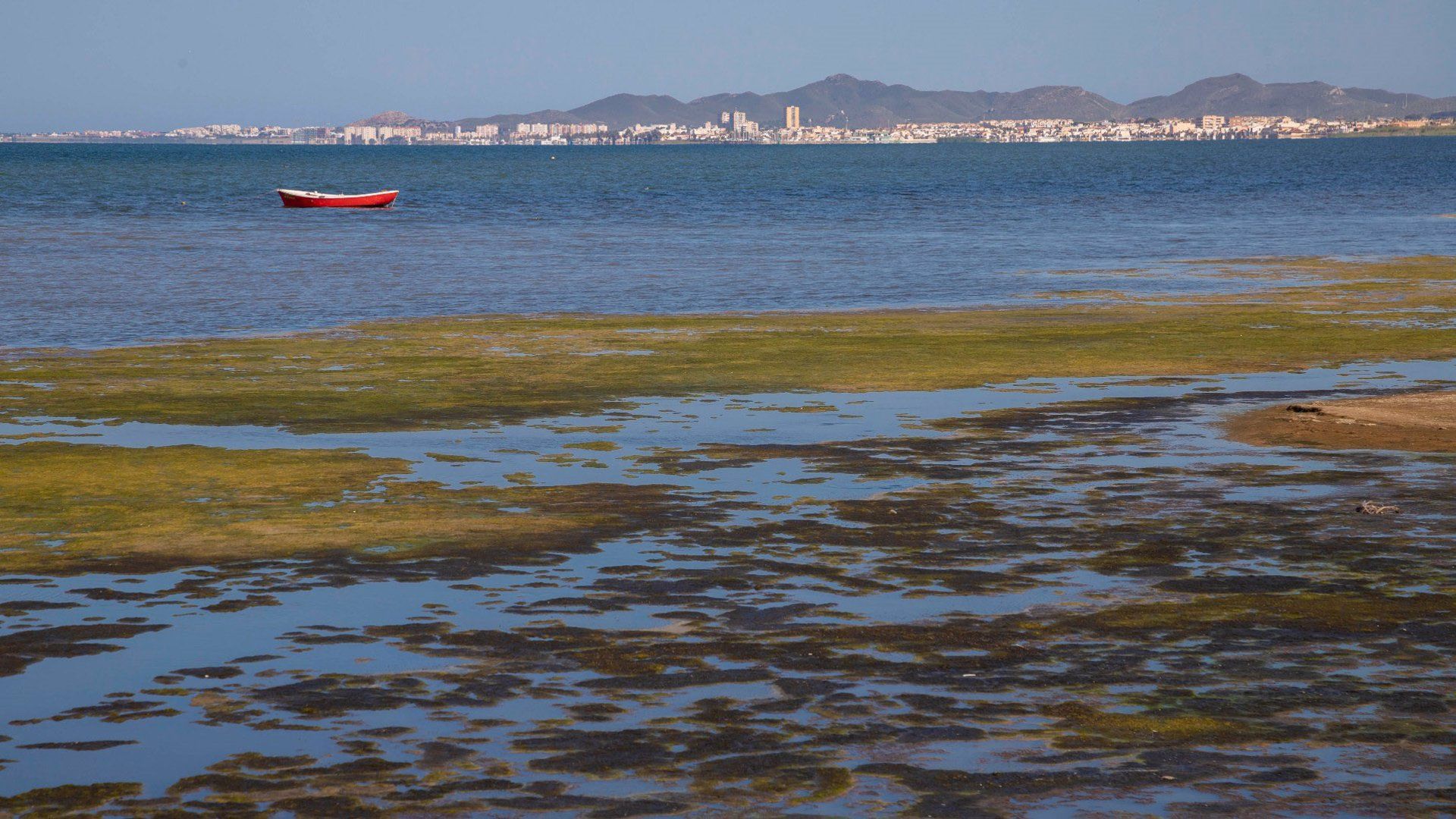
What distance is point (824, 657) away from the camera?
10266 millimetres

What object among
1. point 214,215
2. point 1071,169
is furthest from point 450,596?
point 1071,169

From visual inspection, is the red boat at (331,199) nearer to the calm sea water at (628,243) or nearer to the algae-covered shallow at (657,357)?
the calm sea water at (628,243)

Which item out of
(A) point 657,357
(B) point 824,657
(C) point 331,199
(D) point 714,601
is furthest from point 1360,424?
(C) point 331,199

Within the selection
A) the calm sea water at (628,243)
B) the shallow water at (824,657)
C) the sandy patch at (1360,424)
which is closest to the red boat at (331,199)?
the calm sea water at (628,243)

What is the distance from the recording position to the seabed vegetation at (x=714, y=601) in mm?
8344

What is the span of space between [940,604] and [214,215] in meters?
75.2

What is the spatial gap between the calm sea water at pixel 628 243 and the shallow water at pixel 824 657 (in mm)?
18133

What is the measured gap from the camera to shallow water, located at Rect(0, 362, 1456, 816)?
828cm

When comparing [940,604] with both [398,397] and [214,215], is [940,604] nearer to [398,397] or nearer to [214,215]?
[398,397]

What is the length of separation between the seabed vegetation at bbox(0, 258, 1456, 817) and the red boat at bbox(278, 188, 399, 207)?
225ft

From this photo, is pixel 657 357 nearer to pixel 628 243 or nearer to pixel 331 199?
pixel 628 243

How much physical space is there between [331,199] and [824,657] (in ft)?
275

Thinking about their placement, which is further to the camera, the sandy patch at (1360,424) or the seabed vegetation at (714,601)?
the sandy patch at (1360,424)

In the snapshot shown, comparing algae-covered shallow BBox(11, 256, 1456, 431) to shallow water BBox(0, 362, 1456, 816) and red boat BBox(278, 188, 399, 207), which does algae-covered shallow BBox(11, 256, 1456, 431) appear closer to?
shallow water BBox(0, 362, 1456, 816)
